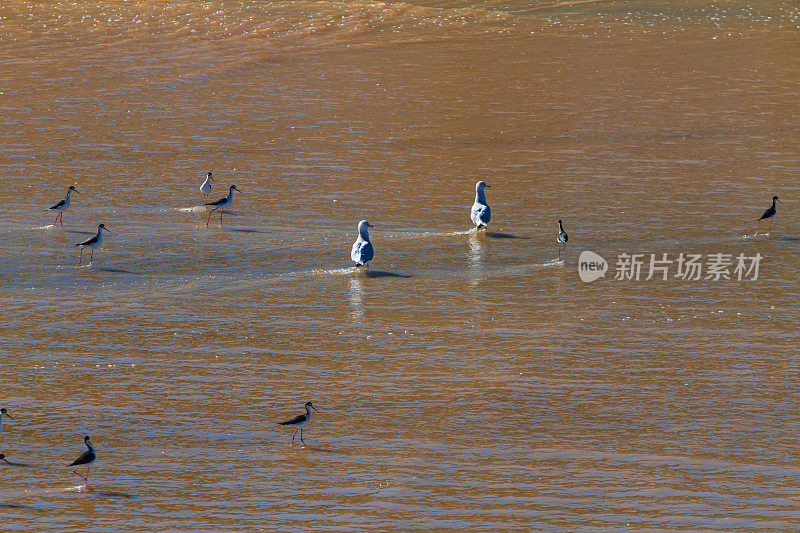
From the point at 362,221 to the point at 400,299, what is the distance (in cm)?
183

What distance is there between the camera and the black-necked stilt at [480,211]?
58.0ft

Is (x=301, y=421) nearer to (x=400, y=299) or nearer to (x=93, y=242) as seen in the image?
(x=400, y=299)

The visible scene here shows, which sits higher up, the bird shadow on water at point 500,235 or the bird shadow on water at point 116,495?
the bird shadow on water at point 500,235

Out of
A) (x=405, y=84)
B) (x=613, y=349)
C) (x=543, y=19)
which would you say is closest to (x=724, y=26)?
(x=543, y=19)

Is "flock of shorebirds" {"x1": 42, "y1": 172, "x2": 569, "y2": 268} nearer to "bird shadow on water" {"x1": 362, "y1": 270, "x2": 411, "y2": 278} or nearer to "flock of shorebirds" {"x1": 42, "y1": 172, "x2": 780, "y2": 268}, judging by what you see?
"flock of shorebirds" {"x1": 42, "y1": 172, "x2": 780, "y2": 268}

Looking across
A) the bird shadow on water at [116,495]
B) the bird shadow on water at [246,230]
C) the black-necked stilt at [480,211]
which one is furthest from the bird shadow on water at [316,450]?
the black-necked stilt at [480,211]

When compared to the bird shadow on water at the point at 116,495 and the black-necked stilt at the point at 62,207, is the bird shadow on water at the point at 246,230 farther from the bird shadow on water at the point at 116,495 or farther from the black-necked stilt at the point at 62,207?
the bird shadow on water at the point at 116,495

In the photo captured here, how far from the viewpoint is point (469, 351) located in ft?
43.5

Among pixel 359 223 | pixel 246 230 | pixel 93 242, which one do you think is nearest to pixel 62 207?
pixel 93 242

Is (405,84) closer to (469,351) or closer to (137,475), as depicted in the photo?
(469,351)

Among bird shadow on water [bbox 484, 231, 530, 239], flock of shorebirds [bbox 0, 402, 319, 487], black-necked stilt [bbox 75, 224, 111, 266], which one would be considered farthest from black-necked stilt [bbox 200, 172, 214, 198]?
flock of shorebirds [bbox 0, 402, 319, 487]

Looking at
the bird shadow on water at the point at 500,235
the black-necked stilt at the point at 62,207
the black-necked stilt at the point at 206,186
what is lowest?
the bird shadow on water at the point at 500,235

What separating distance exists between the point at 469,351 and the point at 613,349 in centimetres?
169

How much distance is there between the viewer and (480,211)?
699 inches
